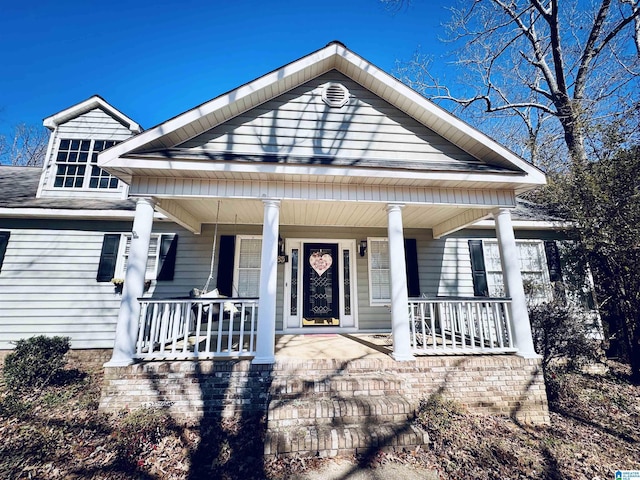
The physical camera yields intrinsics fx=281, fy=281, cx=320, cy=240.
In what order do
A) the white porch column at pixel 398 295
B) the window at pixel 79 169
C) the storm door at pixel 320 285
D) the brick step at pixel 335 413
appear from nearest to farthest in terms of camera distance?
the brick step at pixel 335 413 < the white porch column at pixel 398 295 < the storm door at pixel 320 285 < the window at pixel 79 169

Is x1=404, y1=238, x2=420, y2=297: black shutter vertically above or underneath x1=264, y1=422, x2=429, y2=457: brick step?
above

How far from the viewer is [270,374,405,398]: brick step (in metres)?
3.91

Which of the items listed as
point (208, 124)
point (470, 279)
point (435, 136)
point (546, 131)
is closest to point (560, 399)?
point (470, 279)

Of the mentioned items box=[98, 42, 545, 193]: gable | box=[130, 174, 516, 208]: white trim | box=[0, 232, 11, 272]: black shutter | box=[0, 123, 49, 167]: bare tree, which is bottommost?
box=[0, 232, 11, 272]: black shutter

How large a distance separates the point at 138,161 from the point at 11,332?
5.39 metres

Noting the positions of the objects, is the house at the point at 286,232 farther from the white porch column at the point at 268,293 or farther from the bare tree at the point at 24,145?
the bare tree at the point at 24,145

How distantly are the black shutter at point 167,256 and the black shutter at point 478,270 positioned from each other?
24.3 feet

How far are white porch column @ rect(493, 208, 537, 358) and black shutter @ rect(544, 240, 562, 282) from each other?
133 inches

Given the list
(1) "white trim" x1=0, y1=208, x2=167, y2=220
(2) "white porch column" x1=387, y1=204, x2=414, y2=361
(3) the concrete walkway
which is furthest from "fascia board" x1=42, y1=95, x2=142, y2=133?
(3) the concrete walkway

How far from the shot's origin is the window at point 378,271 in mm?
6968

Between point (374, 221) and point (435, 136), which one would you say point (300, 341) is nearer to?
point (374, 221)

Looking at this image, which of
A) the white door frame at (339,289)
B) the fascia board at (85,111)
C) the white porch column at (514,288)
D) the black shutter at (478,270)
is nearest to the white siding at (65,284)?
the white door frame at (339,289)

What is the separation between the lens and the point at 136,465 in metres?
3.04

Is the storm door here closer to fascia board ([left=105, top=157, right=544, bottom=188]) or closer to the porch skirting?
the porch skirting
